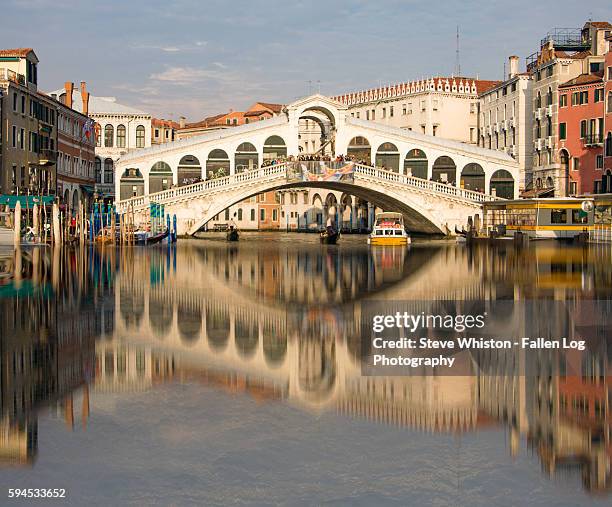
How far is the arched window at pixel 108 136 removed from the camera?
7712 centimetres

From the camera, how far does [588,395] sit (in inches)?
364

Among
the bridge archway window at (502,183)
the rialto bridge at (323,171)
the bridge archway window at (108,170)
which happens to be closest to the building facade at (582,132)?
the bridge archway window at (502,183)

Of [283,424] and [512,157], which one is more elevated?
[512,157]

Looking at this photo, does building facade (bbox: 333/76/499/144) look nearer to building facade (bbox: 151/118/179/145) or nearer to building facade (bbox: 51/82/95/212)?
building facade (bbox: 151/118/179/145)

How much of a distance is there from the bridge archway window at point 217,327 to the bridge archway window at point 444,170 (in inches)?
1846

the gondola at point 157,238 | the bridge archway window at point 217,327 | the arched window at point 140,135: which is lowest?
the bridge archway window at point 217,327

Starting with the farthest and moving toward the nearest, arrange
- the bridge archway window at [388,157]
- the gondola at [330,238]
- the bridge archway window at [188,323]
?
the bridge archway window at [388,157]
the gondola at [330,238]
the bridge archway window at [188,323]

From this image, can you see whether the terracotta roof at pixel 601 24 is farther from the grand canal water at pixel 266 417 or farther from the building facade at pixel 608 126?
the grand canal water at pixel 266 417

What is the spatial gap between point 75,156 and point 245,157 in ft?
41.2

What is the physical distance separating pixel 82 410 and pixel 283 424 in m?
1.91

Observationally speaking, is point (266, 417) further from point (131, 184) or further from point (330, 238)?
point (131, 184)

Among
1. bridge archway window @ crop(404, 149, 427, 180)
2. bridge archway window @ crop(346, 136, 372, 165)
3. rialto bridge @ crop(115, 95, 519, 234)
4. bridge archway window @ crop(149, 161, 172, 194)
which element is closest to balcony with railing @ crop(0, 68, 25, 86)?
rialto bridge @ crop(115, 95, 519, 234)

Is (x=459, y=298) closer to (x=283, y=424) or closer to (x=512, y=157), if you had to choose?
(x=283, y=424)

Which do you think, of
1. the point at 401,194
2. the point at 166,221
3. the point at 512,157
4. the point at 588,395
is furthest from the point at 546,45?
the point at 588,395
